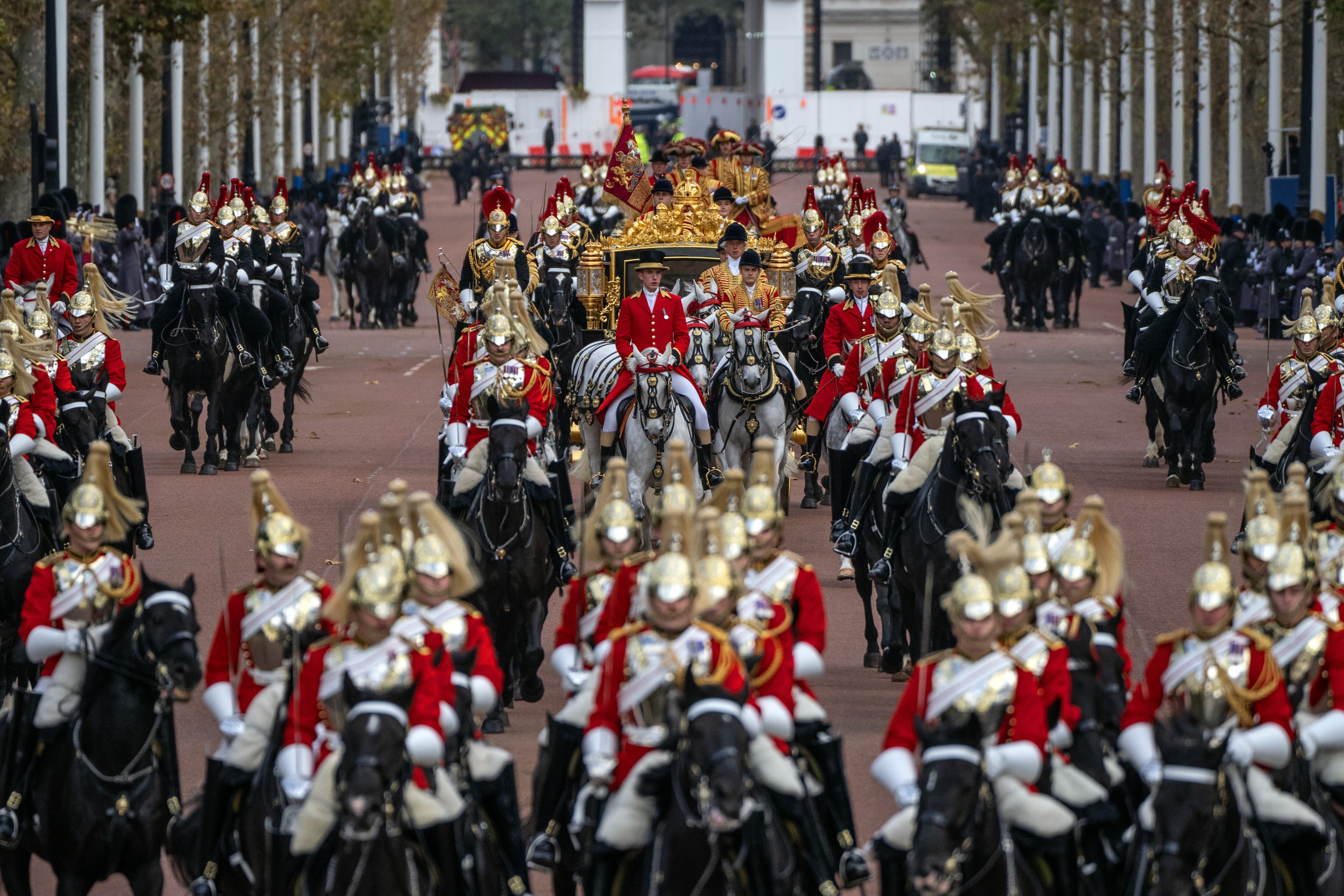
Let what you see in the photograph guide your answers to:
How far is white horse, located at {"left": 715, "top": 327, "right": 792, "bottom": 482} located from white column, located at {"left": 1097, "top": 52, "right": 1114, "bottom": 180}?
39055 mm

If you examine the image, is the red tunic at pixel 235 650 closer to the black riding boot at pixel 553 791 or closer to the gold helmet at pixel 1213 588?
the black riding boot at pixel 553 791

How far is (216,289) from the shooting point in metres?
20.4

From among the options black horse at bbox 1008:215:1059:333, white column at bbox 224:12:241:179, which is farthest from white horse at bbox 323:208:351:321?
black horse at bbox 1008:215:1059:333

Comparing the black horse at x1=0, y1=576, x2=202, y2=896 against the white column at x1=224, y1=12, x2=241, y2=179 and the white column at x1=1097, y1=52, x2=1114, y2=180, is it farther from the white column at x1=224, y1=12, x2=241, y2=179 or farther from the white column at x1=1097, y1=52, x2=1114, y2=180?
the white column at x1=1097, y1=52, x2=1114, y2=180

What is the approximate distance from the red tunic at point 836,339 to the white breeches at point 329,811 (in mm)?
9131

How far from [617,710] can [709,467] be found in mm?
8982

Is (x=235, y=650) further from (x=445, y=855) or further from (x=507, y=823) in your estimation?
(x=445, y=855)

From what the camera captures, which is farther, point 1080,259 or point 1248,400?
point 1080,259

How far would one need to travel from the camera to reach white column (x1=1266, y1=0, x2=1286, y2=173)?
1442 inches

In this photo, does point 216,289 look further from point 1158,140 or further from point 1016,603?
point 1158,140

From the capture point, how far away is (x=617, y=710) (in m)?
7.84

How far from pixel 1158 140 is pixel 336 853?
4597 centimetres

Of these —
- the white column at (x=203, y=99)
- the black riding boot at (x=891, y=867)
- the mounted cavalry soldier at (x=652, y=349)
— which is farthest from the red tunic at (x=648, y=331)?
the white column at (x=203, y=99)

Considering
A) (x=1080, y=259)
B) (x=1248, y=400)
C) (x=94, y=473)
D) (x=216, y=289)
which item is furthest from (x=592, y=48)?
(x=94, y=473)
